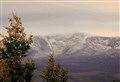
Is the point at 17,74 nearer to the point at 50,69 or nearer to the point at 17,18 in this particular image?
the point at 17,18

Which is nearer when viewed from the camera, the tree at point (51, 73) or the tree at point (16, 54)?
the tree at point (16, 54)

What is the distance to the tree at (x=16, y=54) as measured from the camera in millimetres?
44438

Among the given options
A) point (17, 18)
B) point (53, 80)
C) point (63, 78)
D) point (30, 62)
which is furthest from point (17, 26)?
point (63, 78)

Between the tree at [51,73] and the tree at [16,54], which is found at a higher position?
the tree at [16,54]

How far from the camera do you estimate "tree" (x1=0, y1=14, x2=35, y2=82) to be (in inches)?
1750

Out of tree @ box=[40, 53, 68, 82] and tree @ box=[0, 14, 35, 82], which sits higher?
tree @ box=[0, 14, 35, 82]

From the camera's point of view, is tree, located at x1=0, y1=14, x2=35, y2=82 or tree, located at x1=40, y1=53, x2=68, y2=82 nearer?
tree, located at x1=0, y1=14, x2=35, y2=82

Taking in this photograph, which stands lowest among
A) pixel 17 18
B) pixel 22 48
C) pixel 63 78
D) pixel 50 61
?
pixel 63 78

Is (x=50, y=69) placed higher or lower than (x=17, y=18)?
lower

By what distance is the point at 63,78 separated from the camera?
69.2 meters

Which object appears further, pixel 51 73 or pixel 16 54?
pixel 51 73

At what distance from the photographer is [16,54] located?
44.8m

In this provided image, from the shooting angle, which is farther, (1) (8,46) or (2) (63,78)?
(2) (63,78)

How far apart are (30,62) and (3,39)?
4.51 metres
